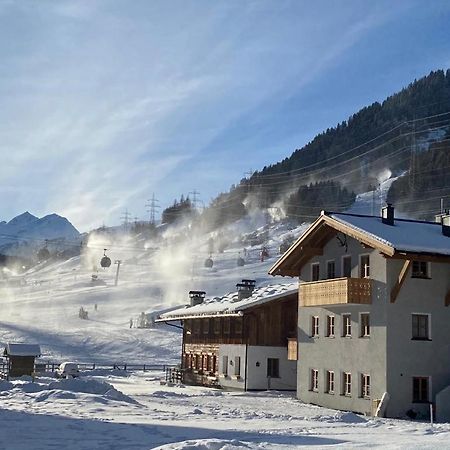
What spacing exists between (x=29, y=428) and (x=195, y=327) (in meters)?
30.4

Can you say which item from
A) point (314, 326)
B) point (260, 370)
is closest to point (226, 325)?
point (260, 370)

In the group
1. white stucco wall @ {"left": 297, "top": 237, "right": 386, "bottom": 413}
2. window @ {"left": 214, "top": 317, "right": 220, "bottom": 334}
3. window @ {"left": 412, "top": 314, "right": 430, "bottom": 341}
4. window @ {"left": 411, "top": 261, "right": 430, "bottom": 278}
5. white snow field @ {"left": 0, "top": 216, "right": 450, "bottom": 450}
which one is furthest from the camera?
window @ {"left": 214, "top": 317, "right": 220, "bottom": 334}

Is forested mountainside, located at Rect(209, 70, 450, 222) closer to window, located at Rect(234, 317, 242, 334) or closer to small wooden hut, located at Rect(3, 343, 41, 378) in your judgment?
window, located at Rect(234, 317, 242, 334)

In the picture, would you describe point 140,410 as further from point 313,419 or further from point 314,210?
point 314,210

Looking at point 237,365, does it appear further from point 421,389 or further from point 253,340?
point 421,389

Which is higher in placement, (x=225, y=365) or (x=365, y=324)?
(x=365, y=324)

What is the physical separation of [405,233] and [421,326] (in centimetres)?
405

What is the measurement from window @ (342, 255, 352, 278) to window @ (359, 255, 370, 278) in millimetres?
893

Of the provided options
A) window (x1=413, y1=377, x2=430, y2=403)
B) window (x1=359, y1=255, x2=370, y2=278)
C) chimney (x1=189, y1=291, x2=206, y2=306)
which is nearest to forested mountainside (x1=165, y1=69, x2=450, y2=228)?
chimney (x1=189, y1=291, x2=206, y2=306)

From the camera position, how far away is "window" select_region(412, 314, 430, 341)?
2906 centimetres

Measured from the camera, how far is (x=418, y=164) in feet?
467

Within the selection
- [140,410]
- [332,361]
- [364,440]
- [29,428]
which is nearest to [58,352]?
[332,361]

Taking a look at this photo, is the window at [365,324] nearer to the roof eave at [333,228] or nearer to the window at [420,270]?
the window at [420,270]

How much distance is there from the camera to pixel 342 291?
97.2ft
